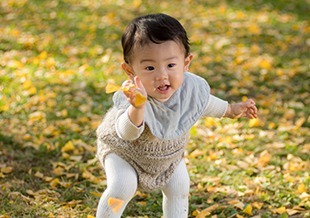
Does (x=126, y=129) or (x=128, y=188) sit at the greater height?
(x=126, y=129)

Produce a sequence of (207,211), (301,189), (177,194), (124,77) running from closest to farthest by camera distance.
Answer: (177,194), (207,211), (301,189), (124,77)

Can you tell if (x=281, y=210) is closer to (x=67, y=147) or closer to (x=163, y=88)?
(x=163, y=88)

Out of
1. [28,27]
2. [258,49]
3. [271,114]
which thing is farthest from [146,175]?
[28,27]

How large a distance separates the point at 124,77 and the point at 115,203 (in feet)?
12.5

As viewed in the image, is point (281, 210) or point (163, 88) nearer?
point (163, 88)

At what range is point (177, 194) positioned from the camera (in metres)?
3.47

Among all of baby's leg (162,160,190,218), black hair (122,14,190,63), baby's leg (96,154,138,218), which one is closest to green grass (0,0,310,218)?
baby's leg (162,160,190,218)

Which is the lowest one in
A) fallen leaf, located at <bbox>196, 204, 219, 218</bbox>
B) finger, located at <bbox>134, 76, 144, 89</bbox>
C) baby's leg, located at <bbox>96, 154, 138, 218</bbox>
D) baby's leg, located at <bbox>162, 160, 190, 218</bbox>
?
fallen leaf, located at <bbox>196, 204, 219, 218</bbox>

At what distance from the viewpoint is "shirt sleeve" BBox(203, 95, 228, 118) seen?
348cm

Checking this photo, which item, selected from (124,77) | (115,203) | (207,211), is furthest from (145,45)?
(124,77)

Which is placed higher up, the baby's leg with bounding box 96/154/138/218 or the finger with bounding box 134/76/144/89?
the finger with bounding box 134/76/144/89

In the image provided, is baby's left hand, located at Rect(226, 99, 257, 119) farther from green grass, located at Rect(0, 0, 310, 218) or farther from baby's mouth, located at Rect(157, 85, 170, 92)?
green grass, located at Rect(0, 0, 310, 218)

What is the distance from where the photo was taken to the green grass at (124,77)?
4.39 m

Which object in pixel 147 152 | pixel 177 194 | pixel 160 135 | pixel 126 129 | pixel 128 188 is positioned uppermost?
pixel 126 129
